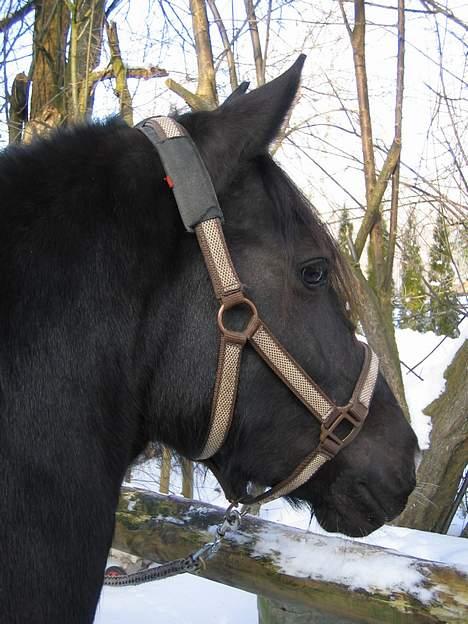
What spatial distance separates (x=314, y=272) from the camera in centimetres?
154

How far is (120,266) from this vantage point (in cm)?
138

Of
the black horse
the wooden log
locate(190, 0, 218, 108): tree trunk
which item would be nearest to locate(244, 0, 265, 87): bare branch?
locate(190, 0, 218, 108): tree trunk

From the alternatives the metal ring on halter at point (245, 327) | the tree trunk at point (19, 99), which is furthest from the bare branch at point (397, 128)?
the tree trunk at point (19, 99)

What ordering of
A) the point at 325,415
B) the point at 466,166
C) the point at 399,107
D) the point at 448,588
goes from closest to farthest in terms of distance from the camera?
the point at 325,415
the point at 448,588
the point at 399,107
the point at 466,166

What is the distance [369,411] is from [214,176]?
0.70 metres

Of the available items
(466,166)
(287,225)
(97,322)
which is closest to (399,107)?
(466,166)

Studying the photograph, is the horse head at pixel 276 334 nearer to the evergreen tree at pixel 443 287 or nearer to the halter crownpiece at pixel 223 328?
the halter crownpiece at pixel 223 328

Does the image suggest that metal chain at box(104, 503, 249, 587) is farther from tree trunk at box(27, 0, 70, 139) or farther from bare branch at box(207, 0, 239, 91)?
tree trunk at box(27, 0, 70, 139)

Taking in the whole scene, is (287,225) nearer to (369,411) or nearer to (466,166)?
(369,411)

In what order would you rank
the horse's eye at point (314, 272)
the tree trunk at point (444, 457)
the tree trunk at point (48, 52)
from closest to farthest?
the horse's eye at point (314, 272), the tree trunk at point (444, 457), the tree trunk at point (48, 52)

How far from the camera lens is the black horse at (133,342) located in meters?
1.29

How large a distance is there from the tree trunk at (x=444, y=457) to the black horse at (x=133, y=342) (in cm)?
344

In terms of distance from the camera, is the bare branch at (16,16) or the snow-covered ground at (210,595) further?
the bare branch at (16,16)

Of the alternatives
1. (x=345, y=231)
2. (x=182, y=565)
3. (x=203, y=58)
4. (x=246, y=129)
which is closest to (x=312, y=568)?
(x=182, y=565)
